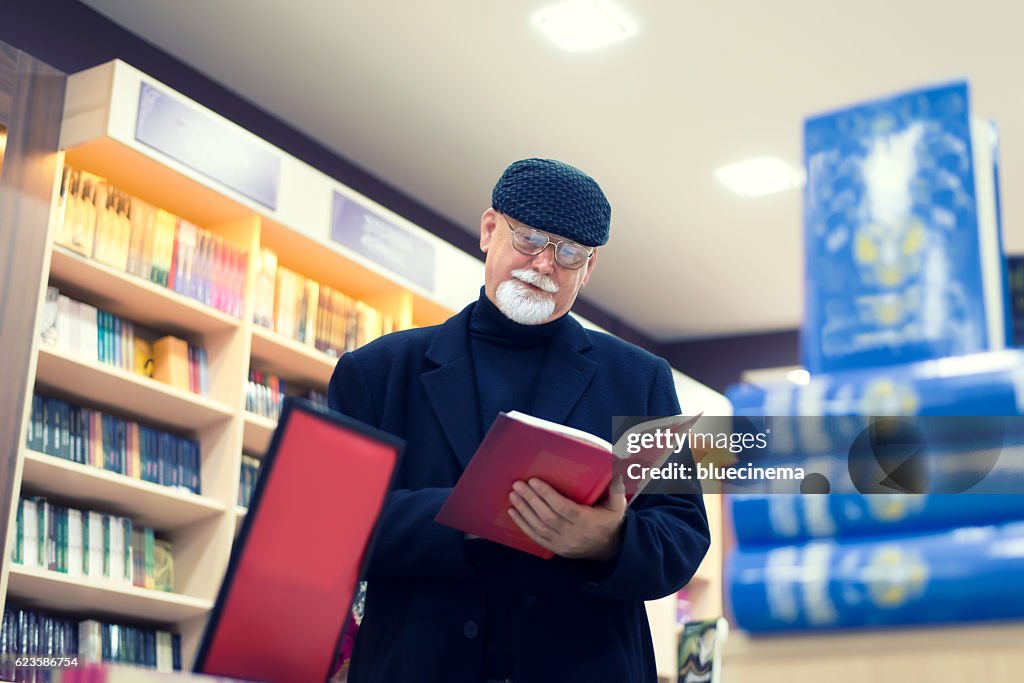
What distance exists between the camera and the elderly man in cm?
146

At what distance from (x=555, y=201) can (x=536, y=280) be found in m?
0.12

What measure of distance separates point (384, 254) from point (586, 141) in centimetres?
103

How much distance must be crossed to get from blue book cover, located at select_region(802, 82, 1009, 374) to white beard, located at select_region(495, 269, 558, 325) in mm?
561

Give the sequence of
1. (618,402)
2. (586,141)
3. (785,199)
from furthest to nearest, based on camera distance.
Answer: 1. (785,199)
2. (586,141)
3. (618,402)

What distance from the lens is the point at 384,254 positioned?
4.54m

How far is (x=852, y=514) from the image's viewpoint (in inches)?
42.0

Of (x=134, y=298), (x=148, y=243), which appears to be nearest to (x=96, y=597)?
(x=134, y=298)

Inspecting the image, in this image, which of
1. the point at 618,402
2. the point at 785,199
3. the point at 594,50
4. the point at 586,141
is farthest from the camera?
the point at 785,199

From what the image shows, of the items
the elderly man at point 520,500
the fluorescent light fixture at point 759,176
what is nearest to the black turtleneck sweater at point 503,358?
the elderly man at point 520,500

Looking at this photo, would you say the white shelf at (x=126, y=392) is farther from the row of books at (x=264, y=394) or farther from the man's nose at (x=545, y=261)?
the man's nose at (x=545, y=261)

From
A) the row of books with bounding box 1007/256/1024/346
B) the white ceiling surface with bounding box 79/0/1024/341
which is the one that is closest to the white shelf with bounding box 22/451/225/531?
the white ceiling surface with bounding box 79/0/1024/341

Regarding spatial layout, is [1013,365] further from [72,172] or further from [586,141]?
[586,141]

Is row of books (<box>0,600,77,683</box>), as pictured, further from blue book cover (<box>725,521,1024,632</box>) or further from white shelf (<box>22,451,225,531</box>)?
blue book cover (<box>725,521,1024,632</box>)

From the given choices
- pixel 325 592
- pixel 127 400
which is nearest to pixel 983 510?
pixel 325 592
